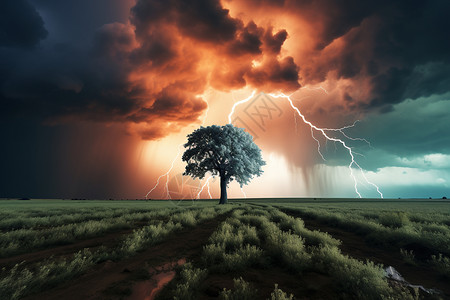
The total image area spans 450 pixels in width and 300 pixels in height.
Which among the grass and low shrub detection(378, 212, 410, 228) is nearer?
the grass

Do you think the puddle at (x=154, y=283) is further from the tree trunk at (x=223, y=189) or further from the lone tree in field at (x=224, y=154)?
the tree trunk at (x=223, y=189)

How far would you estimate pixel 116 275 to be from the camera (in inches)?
173

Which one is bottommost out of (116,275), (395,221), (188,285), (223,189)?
(116,275)

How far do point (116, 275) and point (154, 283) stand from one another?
986mm

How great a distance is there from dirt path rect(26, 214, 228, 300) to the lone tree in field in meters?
22.3

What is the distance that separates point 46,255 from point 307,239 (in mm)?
8568

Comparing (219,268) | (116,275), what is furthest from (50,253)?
(219,268)

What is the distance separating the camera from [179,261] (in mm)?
5477

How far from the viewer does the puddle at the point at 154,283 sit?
374 cm

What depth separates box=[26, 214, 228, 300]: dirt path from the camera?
360 centimetres

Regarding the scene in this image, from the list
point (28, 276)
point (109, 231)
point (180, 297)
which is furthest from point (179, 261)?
point (109, 231)

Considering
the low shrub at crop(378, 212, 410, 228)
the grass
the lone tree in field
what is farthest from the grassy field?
the lone tree in field

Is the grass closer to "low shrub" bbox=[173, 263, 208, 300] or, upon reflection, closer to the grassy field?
the grassy field

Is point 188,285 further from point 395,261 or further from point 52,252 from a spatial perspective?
point 395,261
